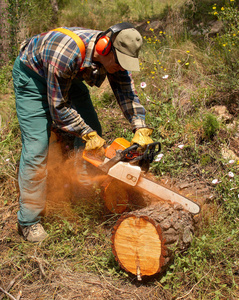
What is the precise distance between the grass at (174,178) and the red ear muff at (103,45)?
58.9 inches

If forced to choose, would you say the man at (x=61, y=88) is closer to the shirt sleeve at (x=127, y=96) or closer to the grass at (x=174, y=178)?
the shirt sleeve at (x=127, y=96)

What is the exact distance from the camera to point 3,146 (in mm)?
3906

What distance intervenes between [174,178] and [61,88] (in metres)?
1.57

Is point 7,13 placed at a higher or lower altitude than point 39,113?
higher

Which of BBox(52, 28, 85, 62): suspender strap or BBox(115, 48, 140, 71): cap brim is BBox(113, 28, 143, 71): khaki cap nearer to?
BBox(115, 48, 140, 71): cap brim

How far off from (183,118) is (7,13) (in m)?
3.89

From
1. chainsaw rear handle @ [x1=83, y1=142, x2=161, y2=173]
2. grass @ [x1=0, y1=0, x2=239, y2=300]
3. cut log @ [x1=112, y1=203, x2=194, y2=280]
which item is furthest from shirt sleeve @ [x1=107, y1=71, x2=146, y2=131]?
cut log @ [x1=112, y1=203, x2=194, y2=280]

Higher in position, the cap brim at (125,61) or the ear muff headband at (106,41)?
the ear muff headband at (106,41)

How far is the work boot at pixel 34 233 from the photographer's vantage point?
2.82 m

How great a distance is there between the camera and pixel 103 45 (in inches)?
87.1

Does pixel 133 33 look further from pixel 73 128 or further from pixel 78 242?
pixel 78 242

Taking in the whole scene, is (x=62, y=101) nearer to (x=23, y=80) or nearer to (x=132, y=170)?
(x=23, y=80)

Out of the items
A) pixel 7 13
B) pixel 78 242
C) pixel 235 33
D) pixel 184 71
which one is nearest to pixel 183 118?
pixel 184 71

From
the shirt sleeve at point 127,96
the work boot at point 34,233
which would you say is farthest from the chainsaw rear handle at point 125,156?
the work boot at point 34,233
